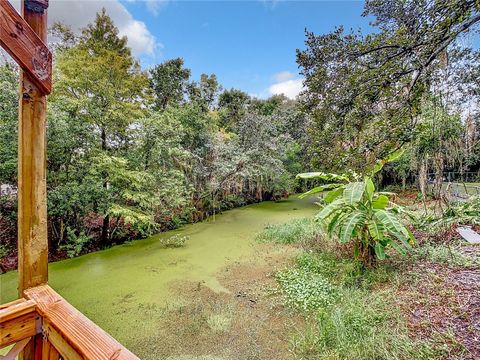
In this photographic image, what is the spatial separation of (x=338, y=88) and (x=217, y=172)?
5.70 m

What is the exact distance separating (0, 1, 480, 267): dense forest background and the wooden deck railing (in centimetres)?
200

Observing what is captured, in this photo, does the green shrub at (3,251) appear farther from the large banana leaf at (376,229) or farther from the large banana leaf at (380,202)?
the large banana leaf at (380,202)

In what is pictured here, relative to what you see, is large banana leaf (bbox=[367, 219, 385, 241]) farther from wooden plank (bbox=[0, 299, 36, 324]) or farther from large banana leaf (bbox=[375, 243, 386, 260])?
wooden plank (bbox=[0, 299, 36, 324])

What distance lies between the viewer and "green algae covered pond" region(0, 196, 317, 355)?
2998mm

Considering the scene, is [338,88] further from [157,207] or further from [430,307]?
[157,207]

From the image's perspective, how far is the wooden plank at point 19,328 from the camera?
0.90m

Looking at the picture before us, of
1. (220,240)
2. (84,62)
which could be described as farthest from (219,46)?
(220,240)

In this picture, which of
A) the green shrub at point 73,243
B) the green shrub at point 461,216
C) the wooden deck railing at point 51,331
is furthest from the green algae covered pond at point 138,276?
the green shrub at point 461,216

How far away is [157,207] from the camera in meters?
6.51

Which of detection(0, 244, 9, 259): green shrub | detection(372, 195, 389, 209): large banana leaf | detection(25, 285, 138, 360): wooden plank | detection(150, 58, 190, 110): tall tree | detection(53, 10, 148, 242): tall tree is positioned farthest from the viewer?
detection(150, 58, 190, 110): tall tree

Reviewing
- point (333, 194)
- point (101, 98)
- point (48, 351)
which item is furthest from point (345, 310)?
point (101, 98)

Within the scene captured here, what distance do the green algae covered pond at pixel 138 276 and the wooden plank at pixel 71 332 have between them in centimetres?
192

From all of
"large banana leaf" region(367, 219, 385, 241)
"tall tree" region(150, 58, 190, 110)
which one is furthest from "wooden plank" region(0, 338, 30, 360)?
"tall tree" region(150, 58, 190, 110)

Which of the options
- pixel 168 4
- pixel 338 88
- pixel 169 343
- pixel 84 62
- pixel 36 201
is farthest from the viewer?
pixel 84 62
